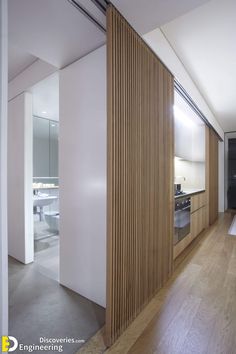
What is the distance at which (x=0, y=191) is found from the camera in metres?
0.92

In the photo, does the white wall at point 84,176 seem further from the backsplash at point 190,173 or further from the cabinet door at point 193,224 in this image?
the backsplash at point 190,173

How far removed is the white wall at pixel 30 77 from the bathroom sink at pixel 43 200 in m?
1.91

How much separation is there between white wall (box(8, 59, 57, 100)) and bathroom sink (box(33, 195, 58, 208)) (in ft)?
6.26

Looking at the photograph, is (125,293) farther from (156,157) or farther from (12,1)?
(12,1)

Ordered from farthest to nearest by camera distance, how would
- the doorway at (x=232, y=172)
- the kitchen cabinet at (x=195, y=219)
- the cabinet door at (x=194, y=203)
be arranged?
the doorway at (x=232, y=172) → the cabinet door at (x=194, y=203) → the kitchen cabinet at (x=195, y=219)

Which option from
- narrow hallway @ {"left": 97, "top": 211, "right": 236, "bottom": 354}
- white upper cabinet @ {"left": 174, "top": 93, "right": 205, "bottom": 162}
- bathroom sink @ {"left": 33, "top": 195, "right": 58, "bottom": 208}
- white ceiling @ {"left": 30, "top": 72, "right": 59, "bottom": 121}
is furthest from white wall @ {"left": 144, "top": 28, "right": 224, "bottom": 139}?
bathroom sink @ {"left": 33, "top": 195, "right": 58, "bottom": 208}

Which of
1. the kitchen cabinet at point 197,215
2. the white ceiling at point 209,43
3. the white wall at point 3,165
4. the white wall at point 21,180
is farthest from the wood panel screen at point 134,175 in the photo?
the white wall at point 21,180

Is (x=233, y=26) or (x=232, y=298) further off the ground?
(x=233, y=26)

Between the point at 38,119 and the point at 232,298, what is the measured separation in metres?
4.47

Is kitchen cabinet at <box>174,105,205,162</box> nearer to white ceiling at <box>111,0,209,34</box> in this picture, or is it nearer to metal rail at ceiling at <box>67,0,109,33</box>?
white ceiling at <box>111,0,209,34</box>

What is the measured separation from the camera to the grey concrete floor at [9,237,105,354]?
1.58m

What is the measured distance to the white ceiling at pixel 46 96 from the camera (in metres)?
2.64

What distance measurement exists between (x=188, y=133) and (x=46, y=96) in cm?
317

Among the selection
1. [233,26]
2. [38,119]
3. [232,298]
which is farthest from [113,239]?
[38,119]
